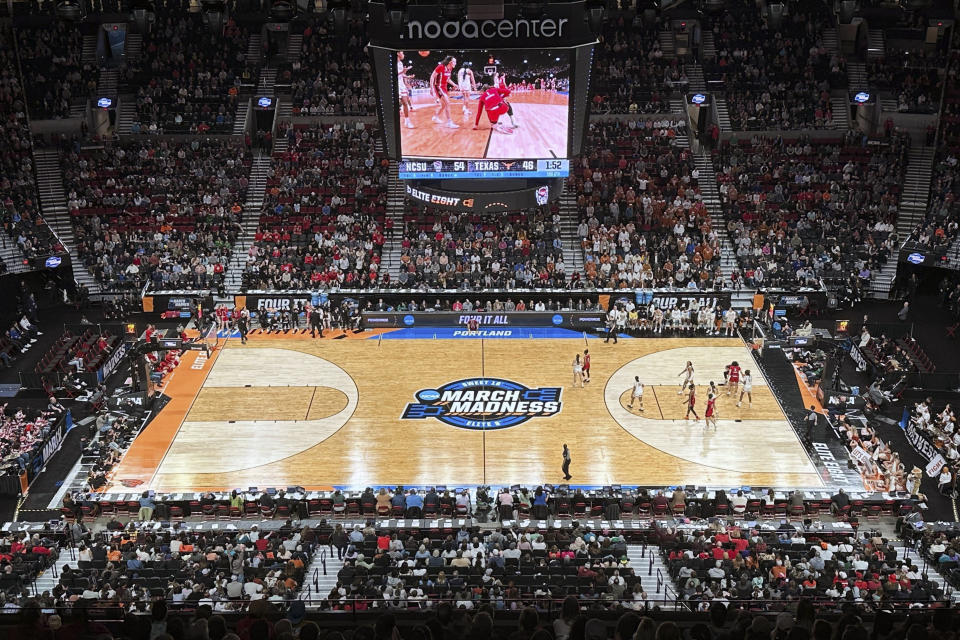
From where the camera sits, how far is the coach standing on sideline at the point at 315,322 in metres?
39.9

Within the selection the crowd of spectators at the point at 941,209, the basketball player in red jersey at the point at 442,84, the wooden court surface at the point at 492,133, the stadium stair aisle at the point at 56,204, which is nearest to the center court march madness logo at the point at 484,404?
the wooden court surface at the point at 492,133

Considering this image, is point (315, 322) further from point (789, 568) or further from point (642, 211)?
point (789, 568)

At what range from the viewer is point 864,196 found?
45844mm

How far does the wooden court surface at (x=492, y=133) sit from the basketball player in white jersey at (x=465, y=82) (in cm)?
29

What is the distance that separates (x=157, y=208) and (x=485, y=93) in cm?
1774

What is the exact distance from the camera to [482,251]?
43375 millimetres

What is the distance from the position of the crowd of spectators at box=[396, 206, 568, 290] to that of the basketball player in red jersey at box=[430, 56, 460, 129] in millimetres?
7438

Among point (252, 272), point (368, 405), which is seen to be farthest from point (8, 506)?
point (252, 272)

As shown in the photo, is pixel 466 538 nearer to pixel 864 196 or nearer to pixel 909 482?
pixel 909 482

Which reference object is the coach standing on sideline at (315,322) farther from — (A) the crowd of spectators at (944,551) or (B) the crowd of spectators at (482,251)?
(A) the crowd of spectators at (944,551)

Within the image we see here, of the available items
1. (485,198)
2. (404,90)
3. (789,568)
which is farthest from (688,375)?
(404,90)

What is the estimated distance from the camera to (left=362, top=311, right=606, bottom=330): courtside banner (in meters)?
40.6

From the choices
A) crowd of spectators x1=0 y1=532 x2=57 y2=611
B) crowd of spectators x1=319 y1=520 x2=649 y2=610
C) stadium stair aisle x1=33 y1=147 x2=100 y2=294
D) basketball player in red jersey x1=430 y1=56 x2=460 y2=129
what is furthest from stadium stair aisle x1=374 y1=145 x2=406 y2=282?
crowd of spectators x1=0 y1=532 x2=57 y2=611

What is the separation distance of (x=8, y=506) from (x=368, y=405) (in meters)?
11.4
